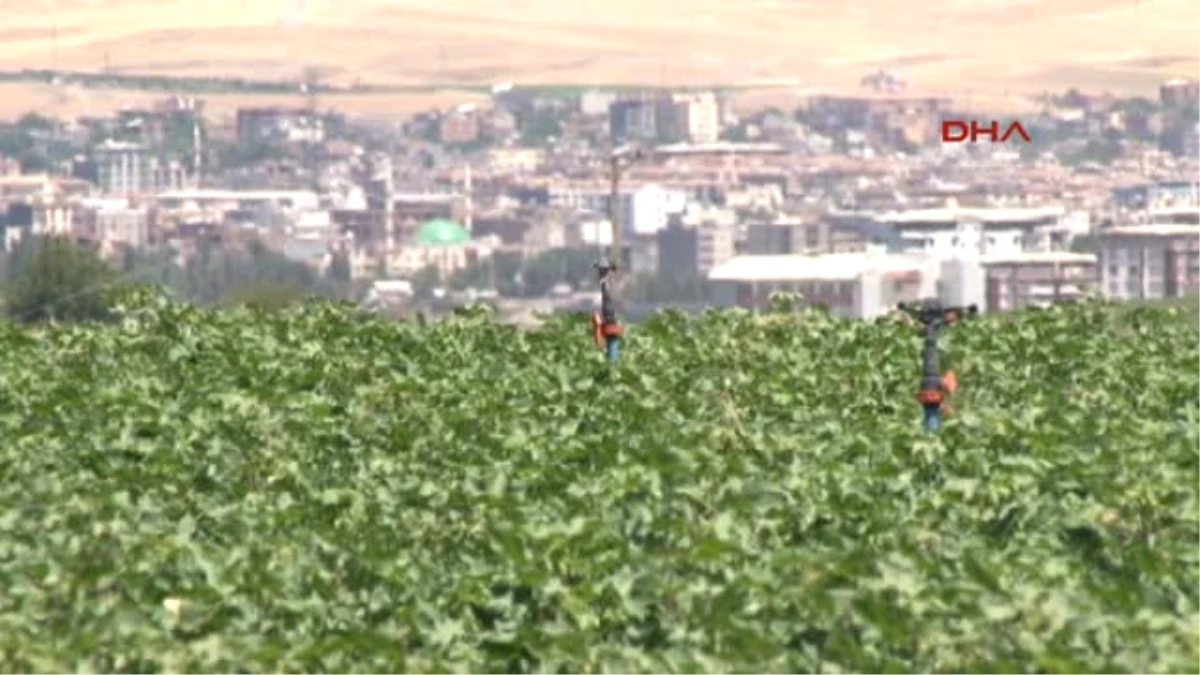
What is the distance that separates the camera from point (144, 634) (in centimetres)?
1966

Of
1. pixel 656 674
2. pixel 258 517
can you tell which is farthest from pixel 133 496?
pixel 656 674

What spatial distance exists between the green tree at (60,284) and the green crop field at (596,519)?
4812cm

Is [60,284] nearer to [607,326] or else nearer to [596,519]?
[607,326]

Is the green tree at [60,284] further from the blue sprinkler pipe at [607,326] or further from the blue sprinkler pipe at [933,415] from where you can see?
the blue sprinkler pipe at [933,415]

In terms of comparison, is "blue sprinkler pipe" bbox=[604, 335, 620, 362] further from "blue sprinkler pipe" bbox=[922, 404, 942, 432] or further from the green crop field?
"blue sprinkler pipe" bbox=[922, 404, 942, 432]

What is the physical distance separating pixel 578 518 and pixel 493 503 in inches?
60.4

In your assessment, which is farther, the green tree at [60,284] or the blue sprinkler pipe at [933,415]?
the green tree at [60,284]

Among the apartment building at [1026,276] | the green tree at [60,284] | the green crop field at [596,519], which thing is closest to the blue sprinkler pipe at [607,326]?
the green crop field at [596,519]

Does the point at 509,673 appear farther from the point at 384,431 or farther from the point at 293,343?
the point at 293,343

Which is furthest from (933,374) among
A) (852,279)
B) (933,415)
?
(852,279)

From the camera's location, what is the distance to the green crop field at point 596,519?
768 inches

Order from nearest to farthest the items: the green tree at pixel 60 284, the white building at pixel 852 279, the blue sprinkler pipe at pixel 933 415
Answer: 1. the blue sprinkler pipe at pixel 933 415
2. the green tree at pixel 60 284
3. the white building at pixel 852 279

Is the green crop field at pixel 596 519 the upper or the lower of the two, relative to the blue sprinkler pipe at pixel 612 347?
upper

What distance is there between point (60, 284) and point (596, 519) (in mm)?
73894
